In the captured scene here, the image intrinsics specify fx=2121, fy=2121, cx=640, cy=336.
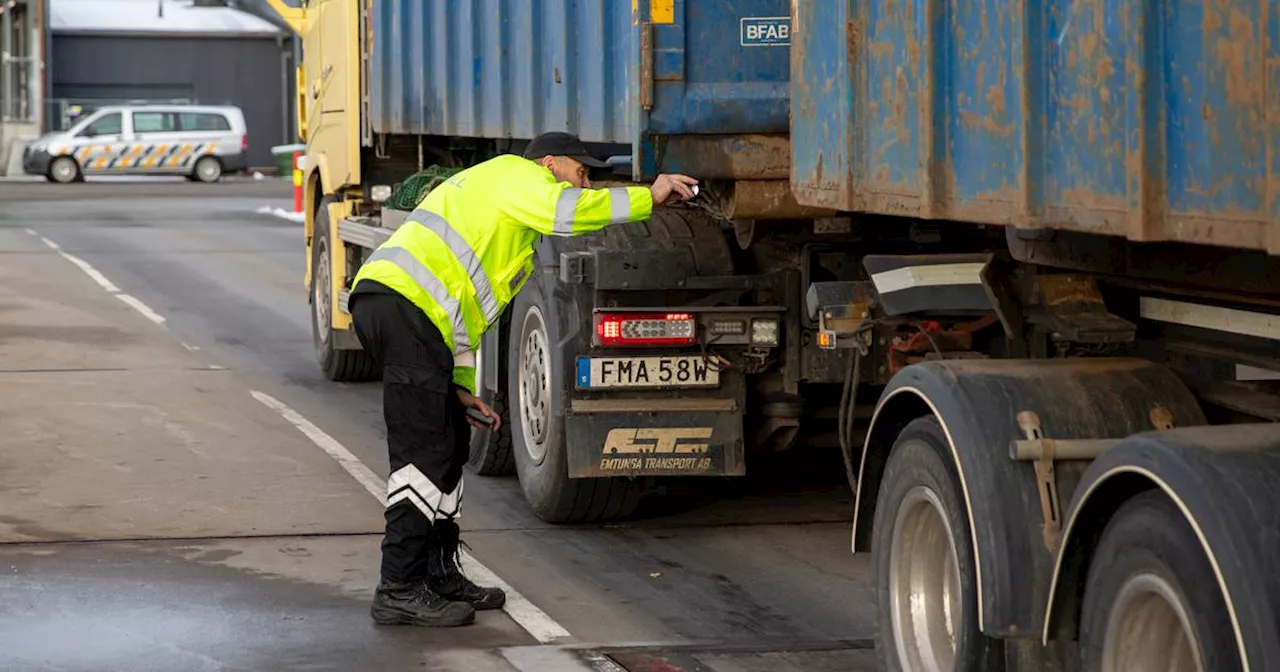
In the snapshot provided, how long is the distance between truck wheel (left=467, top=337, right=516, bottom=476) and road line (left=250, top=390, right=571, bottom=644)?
480mm

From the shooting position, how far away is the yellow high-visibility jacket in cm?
704

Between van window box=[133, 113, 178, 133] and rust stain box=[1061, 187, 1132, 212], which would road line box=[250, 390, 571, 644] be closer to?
rust stain box=[1061, 187, 1132, 212]

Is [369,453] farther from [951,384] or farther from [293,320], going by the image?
[293,320]

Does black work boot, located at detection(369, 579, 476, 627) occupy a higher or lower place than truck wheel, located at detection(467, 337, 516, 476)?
lower

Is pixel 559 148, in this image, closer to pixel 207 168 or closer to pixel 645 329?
pixel 645 329

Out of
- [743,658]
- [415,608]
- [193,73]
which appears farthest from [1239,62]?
[193,73]

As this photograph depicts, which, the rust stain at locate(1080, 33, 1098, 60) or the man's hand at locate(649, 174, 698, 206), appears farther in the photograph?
the man's hand at locate(649, 174, 698, 206)

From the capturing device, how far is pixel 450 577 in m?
7.23

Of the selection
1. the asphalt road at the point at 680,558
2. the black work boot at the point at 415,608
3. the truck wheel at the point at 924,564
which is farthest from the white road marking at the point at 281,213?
the truck wheel at the point at 924,564

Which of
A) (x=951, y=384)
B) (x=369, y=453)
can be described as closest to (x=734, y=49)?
(x=951, y=384)

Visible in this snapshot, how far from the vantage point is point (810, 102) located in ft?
20.0

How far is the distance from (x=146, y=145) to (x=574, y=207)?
38.5 meters

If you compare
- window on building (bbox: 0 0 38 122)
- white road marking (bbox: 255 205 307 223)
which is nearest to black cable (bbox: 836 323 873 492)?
white road marking (bbox: 255 205 307 223)

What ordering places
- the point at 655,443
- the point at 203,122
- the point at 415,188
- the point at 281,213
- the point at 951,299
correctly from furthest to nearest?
the point at 203,122 < the point at 281,213 < the point at 415,188 < the point at 655,443 < the point at 951,299
